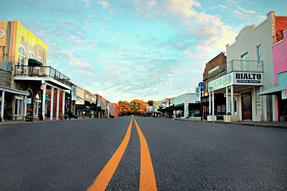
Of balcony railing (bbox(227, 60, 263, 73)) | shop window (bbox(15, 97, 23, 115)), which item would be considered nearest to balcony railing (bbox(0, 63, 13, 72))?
shop window (bbox(15, 97, 23, 115))

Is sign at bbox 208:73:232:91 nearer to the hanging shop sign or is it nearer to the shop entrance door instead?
the hanging shop sign

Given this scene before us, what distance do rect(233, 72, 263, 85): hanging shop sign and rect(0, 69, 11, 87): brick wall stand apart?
22165 millimetres

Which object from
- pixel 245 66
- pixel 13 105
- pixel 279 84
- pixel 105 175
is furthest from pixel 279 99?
pixel 13 105

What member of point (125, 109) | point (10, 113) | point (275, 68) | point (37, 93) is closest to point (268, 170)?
point (275, 68)

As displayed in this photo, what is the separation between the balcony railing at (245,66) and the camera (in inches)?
997

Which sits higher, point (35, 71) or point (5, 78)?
point (35, 71)

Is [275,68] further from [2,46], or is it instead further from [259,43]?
[2,46]

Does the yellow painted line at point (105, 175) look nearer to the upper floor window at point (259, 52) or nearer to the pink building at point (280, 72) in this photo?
the pink building at point (280, 72)

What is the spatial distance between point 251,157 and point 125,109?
7193 inches

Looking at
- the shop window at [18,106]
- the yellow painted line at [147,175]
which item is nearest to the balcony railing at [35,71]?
the shop window at [18,106]

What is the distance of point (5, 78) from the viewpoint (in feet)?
82.8

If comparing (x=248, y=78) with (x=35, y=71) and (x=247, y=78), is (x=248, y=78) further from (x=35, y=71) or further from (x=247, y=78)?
(x=35, y=71)

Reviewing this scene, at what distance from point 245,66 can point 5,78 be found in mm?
24321

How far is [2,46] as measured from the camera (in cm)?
2609
